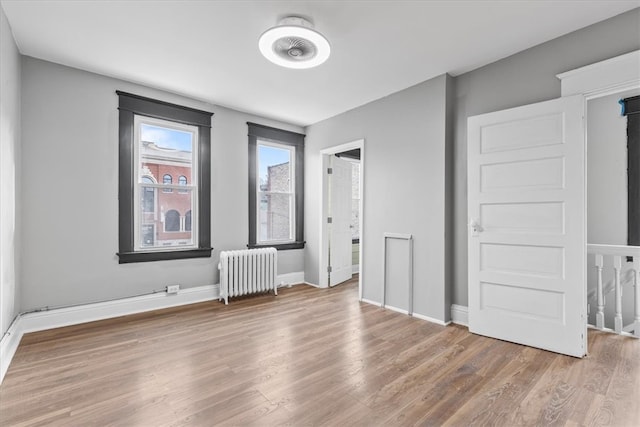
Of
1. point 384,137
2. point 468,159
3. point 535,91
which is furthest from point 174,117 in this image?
point 535,91

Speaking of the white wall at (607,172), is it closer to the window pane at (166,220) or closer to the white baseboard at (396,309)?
the white baseboard at (396,309)

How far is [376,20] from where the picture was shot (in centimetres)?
232

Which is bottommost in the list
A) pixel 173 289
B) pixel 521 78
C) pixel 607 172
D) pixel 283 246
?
pixel 173 289

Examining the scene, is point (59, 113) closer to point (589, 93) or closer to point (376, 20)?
point (376, 20)

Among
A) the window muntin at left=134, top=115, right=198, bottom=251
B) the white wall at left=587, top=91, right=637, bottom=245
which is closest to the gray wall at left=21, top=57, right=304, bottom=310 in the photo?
the window muntin at left=134, top=115, right=198, bottom=251

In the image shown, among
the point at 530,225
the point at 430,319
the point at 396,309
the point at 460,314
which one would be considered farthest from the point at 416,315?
the point at 530,225

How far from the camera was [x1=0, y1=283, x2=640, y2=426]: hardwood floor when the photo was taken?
67.6 inches

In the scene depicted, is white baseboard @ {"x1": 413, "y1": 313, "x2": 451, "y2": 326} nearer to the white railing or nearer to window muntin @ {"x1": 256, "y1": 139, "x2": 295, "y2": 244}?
the white railing

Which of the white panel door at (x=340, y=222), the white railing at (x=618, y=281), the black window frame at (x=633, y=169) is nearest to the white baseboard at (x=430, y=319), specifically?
the white railing at (x=618, y=281)

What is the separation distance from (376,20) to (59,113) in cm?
325

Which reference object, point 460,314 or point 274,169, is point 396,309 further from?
point 274,169


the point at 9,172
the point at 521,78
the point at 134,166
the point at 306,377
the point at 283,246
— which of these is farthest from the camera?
the point at 283,246

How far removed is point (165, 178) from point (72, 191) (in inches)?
37.0

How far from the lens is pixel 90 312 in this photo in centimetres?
318
